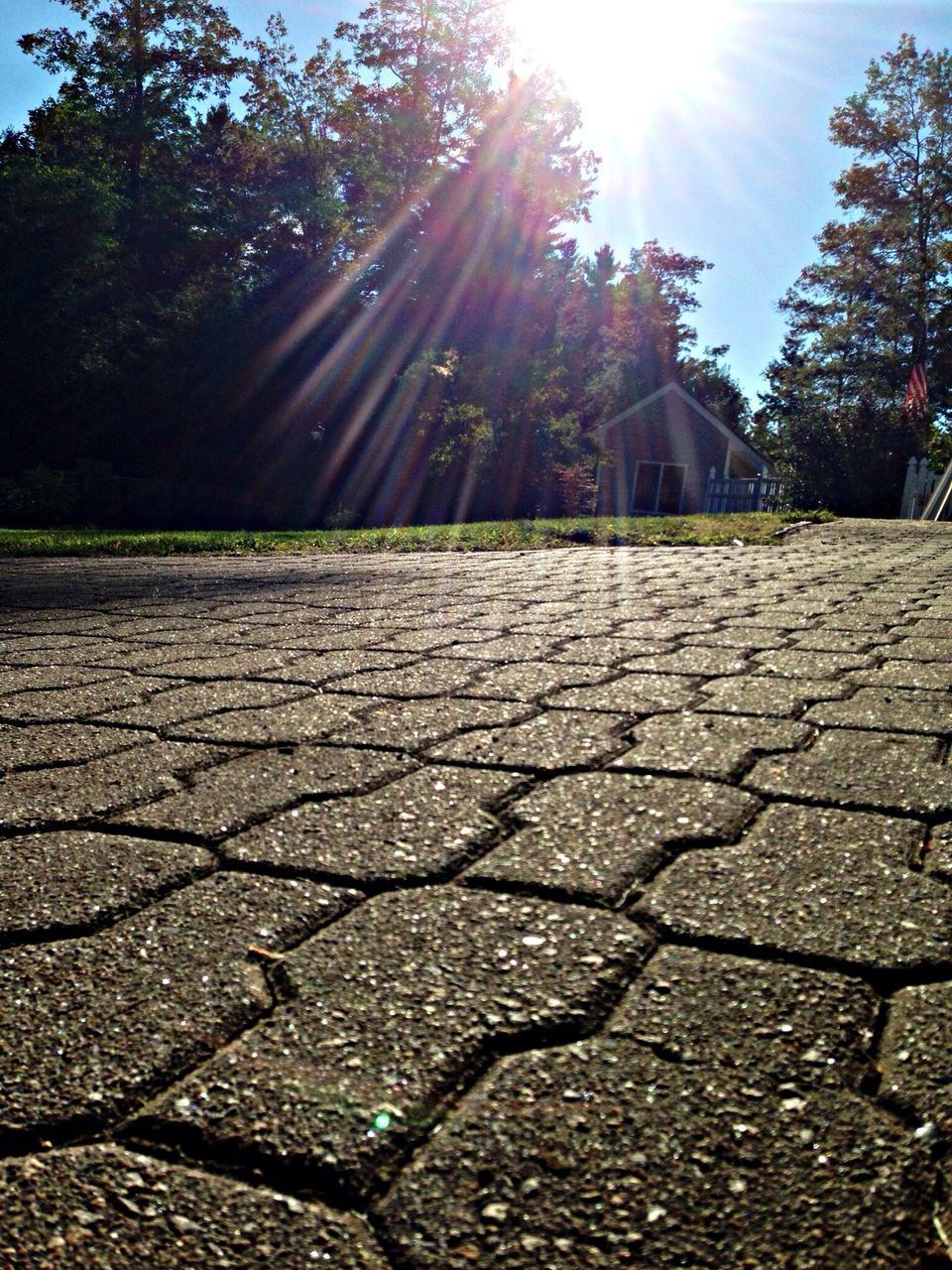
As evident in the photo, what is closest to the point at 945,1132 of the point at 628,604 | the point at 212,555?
the point at 628,604

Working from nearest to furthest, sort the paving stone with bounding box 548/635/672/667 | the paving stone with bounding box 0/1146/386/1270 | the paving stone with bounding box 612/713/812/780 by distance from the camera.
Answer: the paving stone with bounding box 0/1146/386/1270 → the paving stone with bounding box 612/713/812/780 → the paving stone with bounding box 548/635/672/667

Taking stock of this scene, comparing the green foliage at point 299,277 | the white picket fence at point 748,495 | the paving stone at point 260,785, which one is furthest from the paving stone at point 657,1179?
the white picket fence at point 748,495

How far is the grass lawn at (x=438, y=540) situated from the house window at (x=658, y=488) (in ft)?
64.0

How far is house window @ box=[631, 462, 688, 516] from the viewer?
104 ft

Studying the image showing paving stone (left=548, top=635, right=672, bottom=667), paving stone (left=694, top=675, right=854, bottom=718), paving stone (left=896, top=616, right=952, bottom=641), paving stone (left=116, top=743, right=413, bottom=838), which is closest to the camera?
paving stone (left=116, top=743, right=413, bottom=838)

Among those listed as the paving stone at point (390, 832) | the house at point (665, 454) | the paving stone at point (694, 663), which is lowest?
the paving stone at point (390, 832)

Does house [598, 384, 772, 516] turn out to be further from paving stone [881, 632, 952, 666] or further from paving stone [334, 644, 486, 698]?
paving stone [334, 644, 486, 698]

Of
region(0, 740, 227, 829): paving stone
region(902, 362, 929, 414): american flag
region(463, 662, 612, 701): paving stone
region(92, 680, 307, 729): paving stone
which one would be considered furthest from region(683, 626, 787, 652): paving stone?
region(902, 362, 929, 414): american flag

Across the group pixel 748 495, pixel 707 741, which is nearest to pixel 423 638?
pixel 707 741

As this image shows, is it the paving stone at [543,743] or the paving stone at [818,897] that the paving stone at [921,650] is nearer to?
the paving stone at [543,743]

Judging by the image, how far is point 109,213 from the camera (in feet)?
72.2

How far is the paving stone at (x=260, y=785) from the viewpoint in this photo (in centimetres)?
193

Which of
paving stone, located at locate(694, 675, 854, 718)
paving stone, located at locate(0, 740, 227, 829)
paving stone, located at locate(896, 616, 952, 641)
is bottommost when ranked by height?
paving stone, located at locate(0, 740, 227, 829)

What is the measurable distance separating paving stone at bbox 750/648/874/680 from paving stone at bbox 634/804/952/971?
1.38 metres
